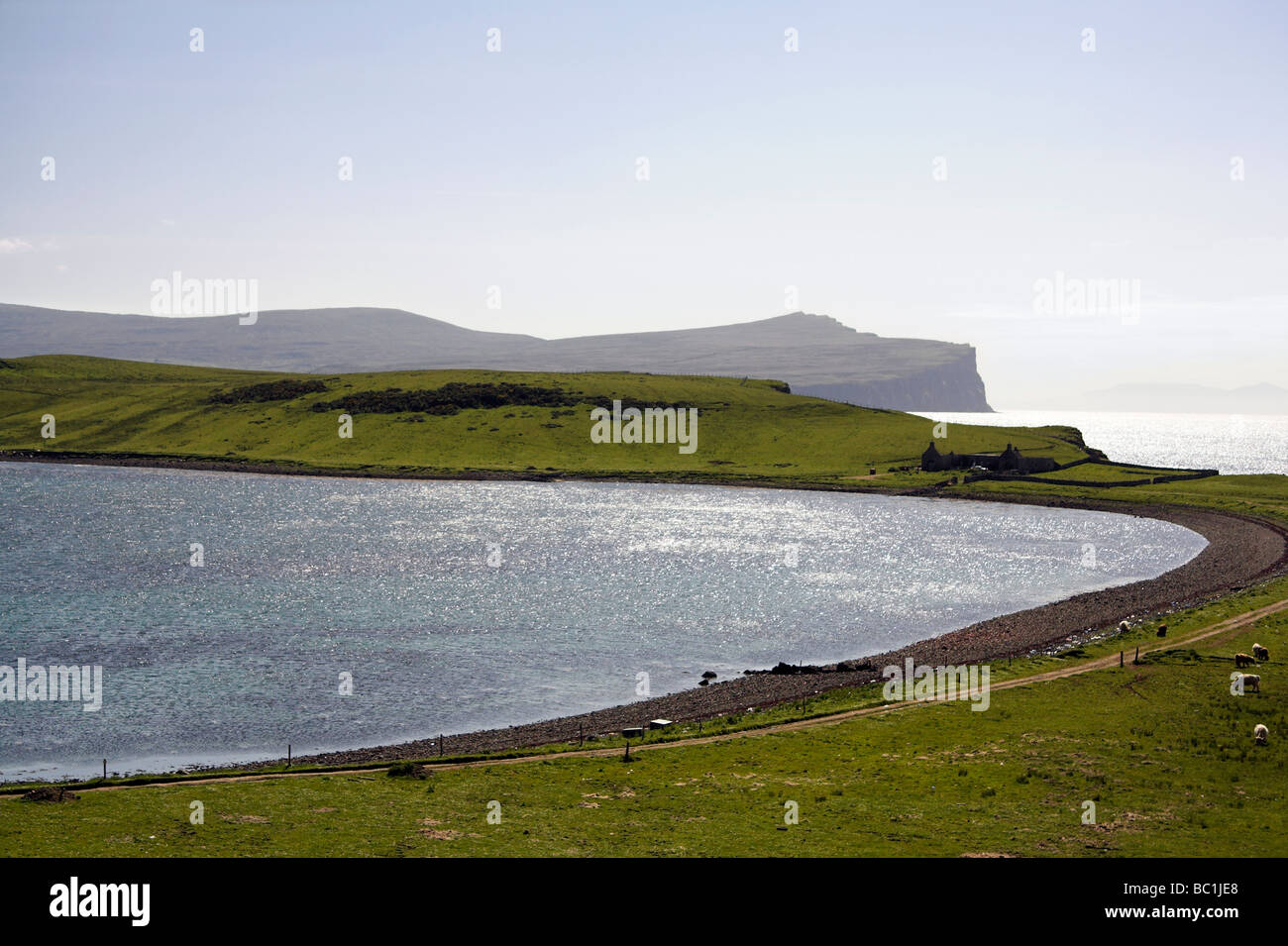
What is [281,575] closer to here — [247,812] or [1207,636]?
[247,812]

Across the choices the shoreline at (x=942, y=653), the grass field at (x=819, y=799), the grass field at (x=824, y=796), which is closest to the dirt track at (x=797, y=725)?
the grass field at (x=824, y=796)

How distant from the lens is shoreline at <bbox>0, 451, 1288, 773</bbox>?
183 ft

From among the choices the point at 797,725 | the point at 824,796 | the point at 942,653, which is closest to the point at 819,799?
the point at 824,796

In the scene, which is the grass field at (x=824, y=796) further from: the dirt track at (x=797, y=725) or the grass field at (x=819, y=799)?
the dirt track at (x=797, y=725)

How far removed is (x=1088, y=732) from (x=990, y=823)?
51.1 feet

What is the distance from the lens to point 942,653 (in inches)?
3083

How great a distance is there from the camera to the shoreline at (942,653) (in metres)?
55.7

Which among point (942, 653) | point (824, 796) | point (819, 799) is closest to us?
point (819, 799)

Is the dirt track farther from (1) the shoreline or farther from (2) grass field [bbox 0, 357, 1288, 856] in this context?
(1) the shoreline

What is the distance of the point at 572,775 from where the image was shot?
4688cm

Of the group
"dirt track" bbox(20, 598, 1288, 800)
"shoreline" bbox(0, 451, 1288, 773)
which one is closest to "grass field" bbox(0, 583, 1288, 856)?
"dirt track" bbox(20, 598, 1288, 800)

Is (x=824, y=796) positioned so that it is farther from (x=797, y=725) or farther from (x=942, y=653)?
(x=942, y=653)
